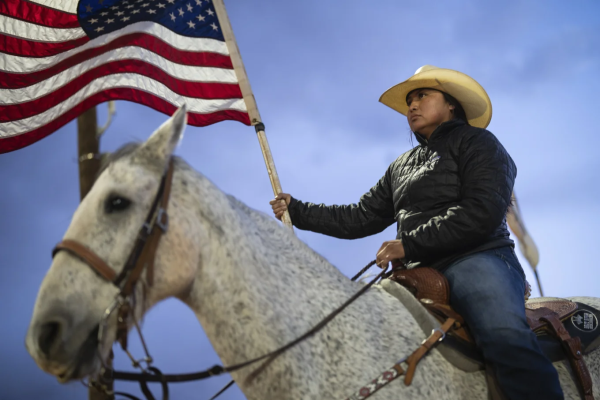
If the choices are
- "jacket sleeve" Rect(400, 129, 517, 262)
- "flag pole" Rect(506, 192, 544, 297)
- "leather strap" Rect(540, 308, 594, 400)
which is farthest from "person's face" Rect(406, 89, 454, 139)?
"flag pole" Rect(506, 192, 544, 297)

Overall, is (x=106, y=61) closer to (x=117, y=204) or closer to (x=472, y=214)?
(x=117, y=204)

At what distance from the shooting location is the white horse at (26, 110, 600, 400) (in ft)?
6.27

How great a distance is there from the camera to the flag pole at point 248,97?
3736mm

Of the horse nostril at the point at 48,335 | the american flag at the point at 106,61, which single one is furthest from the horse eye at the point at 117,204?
the american flag at the point at 106,61

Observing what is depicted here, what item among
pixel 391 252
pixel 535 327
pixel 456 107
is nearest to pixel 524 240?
pixel 456 107

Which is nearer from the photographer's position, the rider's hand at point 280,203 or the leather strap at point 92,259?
the leather strap at point 92,259

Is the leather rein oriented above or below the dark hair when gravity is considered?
below

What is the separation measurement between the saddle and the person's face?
1.15 m

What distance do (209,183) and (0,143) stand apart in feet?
13.0

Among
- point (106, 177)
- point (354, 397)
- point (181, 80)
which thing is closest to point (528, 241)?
point (181, 80)

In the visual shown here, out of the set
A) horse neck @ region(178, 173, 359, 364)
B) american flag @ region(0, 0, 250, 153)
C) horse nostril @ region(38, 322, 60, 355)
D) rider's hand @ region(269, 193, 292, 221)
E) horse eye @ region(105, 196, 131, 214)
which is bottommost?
horse nostril @ region(38, 322, 60, 355)

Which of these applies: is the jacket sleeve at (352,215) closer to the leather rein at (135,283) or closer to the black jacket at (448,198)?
the black jacket at (448,198)

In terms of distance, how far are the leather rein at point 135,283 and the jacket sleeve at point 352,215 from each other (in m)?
1.47

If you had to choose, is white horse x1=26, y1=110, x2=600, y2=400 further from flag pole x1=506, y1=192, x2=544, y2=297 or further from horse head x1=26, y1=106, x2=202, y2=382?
flag pole x1=506, y1=192, x2=544, y2=297
